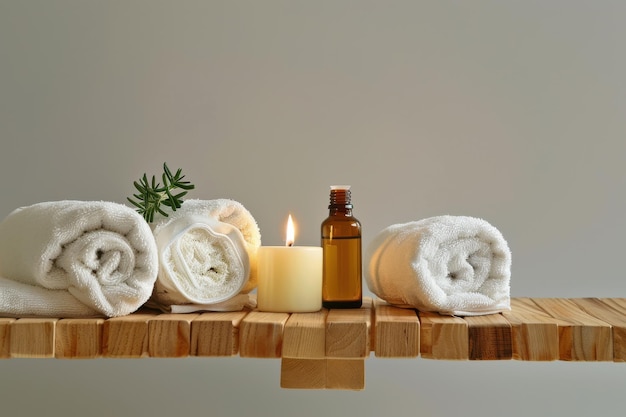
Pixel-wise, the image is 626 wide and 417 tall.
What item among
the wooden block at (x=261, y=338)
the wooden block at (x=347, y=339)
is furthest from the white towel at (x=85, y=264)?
the wooden block at (x=347, y=339)

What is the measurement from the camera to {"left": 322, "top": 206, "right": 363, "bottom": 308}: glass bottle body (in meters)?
1.18

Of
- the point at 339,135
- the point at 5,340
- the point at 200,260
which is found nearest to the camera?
the point at 5,340

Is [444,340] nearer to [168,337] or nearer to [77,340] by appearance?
[168,337]

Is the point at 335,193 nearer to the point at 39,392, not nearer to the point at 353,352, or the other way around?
the point at 353,352

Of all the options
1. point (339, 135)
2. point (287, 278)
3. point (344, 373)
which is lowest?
point (344, 373)

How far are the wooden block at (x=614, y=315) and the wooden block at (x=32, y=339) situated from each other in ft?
2.34

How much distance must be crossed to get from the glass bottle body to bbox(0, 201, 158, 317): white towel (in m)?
0.28

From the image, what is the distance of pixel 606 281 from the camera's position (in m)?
1.68

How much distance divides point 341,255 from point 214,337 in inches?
11.0

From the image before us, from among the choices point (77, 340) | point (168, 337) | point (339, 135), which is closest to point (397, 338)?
point (168, 337)

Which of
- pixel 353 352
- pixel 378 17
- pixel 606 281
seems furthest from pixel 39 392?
pixel 606 281

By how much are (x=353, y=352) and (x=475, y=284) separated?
24cm

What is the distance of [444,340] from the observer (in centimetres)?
98

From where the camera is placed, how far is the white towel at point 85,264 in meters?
1.00
